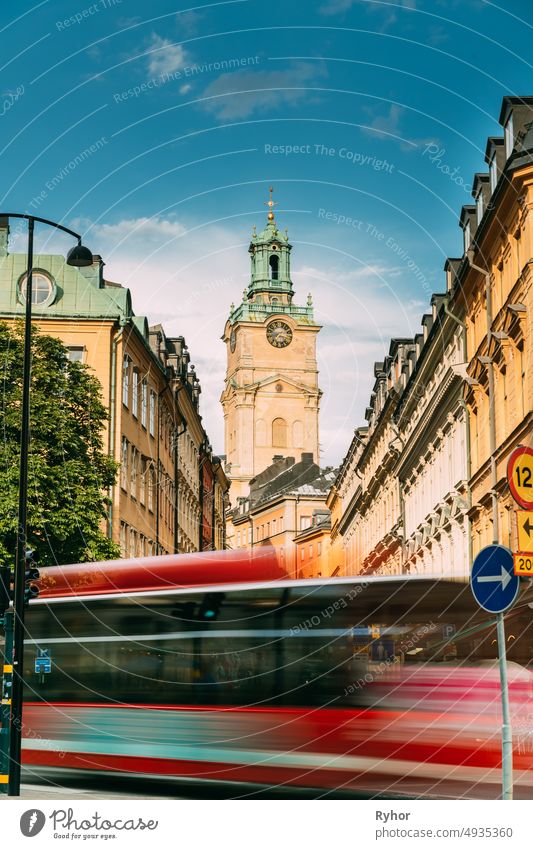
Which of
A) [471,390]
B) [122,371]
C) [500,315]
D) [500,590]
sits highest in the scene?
[122,371]

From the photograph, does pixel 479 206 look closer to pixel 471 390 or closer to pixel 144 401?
pixel 471 390

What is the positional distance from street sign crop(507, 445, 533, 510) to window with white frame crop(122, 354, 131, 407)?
3304 centimetres

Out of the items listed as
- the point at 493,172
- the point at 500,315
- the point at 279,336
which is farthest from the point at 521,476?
the point at 279,336

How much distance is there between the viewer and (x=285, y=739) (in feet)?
57.3

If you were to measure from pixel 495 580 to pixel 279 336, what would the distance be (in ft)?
419

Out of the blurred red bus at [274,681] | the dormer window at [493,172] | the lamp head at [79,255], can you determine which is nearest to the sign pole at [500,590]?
the blurred red bus at [274,681]

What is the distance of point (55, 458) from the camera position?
34.7m

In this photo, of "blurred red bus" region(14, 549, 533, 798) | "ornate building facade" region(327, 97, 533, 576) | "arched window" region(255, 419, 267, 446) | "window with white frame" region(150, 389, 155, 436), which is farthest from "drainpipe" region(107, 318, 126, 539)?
"arched window" region(255, 419, 267, 446)

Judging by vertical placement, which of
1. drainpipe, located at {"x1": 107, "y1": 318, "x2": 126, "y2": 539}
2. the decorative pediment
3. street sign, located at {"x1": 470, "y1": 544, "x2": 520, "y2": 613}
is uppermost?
the decorative pediment

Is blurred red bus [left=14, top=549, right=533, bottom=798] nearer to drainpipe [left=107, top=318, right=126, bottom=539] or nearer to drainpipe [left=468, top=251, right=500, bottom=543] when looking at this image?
drainpipe [left=468, top=251, right=500, bottom=543]

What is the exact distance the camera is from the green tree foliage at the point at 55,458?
32500mm

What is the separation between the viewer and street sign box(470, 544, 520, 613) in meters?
14.1
